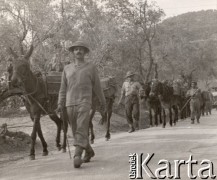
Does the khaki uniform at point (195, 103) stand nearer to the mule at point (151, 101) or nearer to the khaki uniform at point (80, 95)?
the mule at point (151, 101)

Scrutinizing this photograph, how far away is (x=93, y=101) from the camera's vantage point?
13102 mm

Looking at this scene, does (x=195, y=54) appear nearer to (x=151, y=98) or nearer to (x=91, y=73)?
(x=151, y=98)

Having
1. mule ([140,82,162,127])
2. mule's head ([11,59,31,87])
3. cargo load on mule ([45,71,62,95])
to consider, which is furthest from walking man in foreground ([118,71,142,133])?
mule's head ([11,59,31,87])

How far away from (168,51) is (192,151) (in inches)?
1965

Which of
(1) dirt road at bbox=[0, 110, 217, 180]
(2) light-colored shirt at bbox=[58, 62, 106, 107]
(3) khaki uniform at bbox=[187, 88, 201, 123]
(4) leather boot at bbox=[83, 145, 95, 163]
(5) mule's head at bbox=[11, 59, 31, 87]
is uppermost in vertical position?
(5) mule's head at bbox=[11, 59, 31, 87]

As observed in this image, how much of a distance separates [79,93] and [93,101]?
4003 mm

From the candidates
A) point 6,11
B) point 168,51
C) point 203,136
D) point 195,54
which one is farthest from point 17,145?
point 195,54

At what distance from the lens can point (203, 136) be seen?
1407 cm

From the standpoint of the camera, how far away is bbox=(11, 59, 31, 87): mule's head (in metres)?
11.0

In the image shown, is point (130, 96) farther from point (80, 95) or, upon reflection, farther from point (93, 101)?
point (80, 95)

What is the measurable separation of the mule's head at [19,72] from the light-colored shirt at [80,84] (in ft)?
6.45

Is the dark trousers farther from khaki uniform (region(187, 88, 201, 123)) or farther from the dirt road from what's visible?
the dirt road

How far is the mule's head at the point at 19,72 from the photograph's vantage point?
11.0 metres

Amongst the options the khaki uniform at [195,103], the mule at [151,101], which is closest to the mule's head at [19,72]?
the mule at [151,101]
